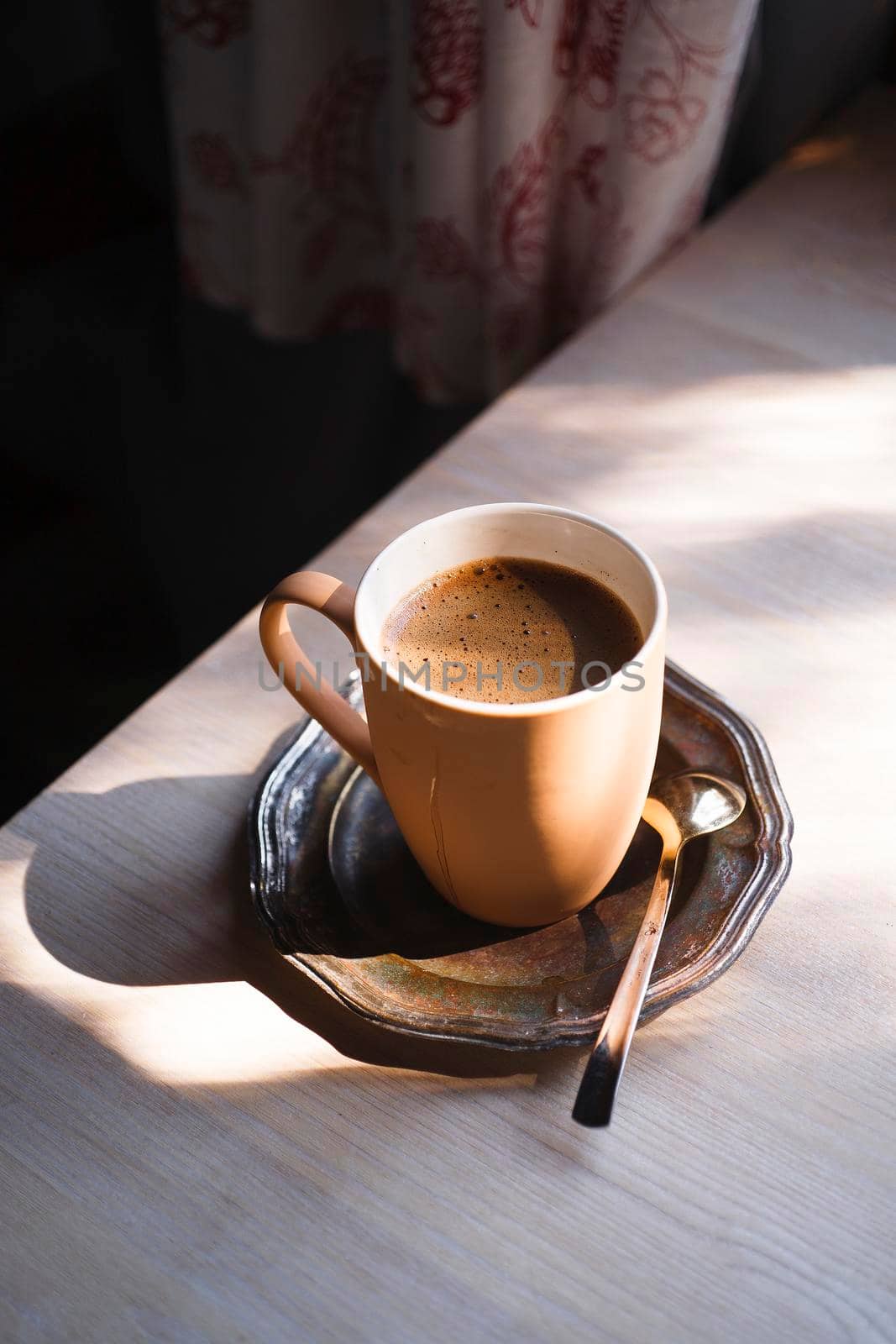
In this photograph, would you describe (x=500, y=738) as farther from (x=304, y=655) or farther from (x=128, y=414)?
(x=128, y=414)

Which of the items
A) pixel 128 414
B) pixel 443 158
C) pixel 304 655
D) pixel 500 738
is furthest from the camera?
pixel 128 414

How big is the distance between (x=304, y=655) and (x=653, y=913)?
8.4 inches

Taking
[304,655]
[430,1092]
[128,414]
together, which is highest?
[304,655]

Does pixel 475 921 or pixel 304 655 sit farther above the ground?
pixel 304 655

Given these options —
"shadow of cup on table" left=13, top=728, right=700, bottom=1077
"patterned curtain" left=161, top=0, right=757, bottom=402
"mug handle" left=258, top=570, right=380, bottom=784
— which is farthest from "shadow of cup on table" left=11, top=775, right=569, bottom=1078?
"patterned curtain" left=161, top=0, right=757, bottom=402

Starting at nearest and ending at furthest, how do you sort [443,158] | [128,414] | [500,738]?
[500,738] → [443,158] → [128,414]

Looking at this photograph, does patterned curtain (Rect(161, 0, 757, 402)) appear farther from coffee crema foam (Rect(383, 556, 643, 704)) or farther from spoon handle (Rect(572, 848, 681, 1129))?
spoon handle (Rect(572, 848, 681, 1129))

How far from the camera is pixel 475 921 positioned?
1.92ft

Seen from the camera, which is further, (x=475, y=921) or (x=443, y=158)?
(x=443, y=158)

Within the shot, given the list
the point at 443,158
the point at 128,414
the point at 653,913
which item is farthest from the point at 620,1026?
the point at 128,414

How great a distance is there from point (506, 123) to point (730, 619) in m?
0.54

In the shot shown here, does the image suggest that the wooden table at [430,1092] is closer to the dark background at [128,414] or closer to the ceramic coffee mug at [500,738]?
the ceramic coffee mug at [500,738]

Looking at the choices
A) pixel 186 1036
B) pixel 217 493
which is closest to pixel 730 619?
pixel 186 1036

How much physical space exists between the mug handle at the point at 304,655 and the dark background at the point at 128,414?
0.97m
